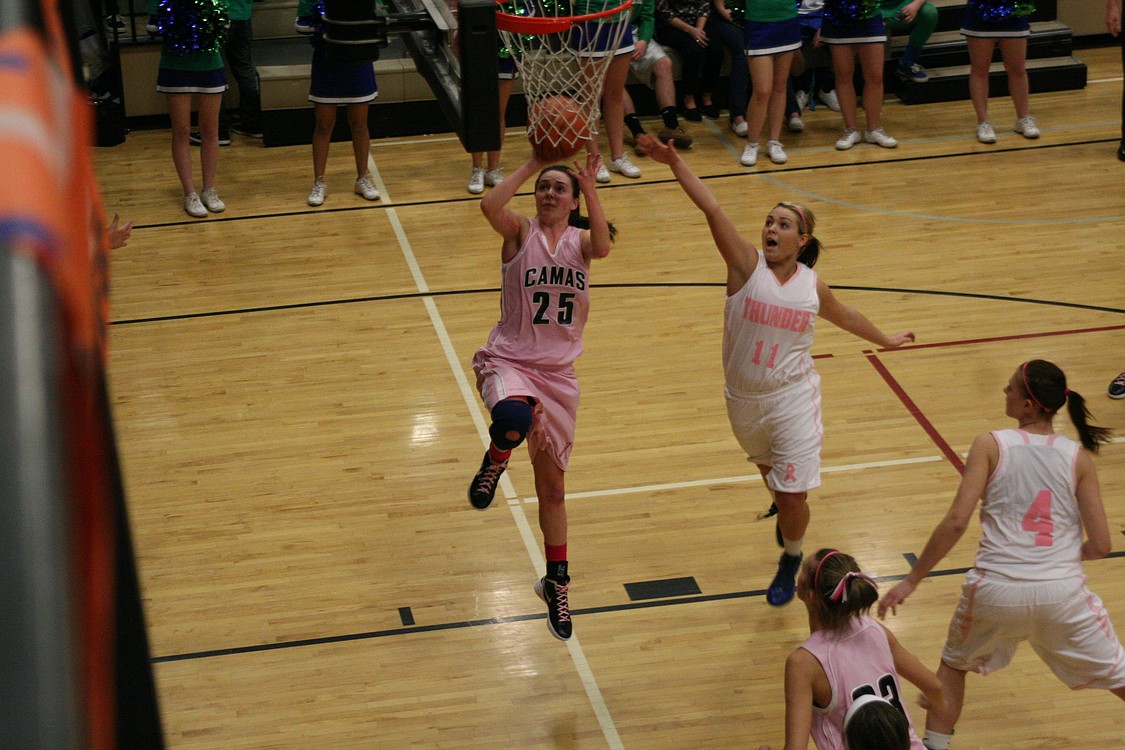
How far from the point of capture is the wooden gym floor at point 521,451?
16.5 feet

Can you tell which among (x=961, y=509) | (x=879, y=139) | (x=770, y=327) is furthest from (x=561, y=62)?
(x=879, y=139)

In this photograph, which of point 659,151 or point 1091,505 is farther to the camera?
point 659,151

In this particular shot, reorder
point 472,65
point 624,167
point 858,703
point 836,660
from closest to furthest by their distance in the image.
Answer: point 472,65, point 858,703, point 836,660, point 624,167

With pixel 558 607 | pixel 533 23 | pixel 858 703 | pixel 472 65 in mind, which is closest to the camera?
pixel 472 65

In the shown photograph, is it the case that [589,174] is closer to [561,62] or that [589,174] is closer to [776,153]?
[561,62]

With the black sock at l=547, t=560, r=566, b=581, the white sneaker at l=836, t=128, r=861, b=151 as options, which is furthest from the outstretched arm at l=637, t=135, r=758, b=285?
the white sneaker at l=836, t=128, r=861, b=151

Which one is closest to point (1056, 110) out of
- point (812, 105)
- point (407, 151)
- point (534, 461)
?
point (812, 105)

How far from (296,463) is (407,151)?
5.03 m

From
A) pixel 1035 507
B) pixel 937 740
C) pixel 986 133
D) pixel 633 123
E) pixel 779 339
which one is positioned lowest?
pixel 937 740

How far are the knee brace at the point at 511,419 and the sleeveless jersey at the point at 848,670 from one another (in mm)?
1326

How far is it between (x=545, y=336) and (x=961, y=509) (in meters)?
1.67

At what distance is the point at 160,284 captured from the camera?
8680 mm

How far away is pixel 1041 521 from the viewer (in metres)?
4.21

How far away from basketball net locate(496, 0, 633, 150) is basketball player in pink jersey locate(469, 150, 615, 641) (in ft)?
0.61
